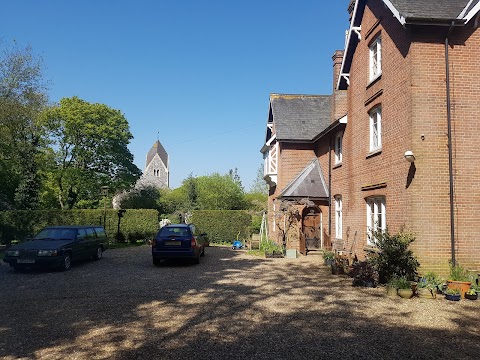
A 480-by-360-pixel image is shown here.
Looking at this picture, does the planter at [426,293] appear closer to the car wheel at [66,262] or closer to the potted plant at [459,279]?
the potted plant at [459,279]

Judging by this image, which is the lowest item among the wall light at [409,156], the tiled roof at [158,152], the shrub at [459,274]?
the shrub at [459,274]

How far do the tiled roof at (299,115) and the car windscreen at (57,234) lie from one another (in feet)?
40.2

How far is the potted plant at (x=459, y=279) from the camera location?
30.6 ft

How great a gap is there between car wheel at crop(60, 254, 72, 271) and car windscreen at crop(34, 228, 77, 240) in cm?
95

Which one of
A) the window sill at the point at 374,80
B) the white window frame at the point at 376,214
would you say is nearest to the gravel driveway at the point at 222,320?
the white window frame at the point at 376,214

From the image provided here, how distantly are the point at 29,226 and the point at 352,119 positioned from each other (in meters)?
23.0

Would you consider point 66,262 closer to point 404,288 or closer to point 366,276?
point 366,276

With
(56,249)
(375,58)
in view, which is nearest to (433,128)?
(375,58)

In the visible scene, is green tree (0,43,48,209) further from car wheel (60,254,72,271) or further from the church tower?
the church tower

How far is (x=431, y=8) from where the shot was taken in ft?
37.5

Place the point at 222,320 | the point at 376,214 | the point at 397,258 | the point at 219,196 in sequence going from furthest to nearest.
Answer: the point at 219,196, the point at 376,214, the point at 397,258, the point at 222,320

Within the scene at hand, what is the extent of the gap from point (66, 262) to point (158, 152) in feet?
272

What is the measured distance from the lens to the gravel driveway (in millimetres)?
5656

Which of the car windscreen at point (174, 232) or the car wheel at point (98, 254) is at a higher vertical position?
the car windscreen at point (174, 232)
